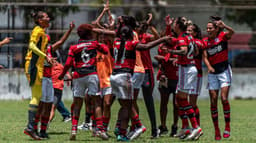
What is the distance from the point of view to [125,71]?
39.9 feet

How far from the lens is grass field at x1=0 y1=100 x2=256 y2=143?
1282cm

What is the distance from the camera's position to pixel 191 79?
512 inches

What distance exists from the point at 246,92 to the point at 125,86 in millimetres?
16589

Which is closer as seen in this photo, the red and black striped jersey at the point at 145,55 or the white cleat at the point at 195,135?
the white cleat at the point at 195,135

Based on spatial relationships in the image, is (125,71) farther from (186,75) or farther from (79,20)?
(79,20)

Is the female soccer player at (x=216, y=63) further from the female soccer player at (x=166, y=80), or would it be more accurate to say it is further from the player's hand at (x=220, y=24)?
the female soccer player at (x=166, y=80)

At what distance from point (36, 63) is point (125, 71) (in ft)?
5.70

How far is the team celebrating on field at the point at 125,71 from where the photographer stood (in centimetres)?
1225

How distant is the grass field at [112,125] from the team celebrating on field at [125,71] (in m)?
0.28

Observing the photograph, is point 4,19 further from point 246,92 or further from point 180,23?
point 180,23

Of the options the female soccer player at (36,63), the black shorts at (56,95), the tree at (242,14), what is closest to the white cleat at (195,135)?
the female soccer player at (36,63)

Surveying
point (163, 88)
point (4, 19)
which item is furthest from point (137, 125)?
point (4, 19)

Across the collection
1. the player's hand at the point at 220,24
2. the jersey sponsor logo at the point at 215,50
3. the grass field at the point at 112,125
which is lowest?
the grass field at the point at 112,125

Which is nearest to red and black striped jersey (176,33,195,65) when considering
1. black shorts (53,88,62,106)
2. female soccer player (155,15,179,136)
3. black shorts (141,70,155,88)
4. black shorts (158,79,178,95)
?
black shorts (141,70,155,88)
